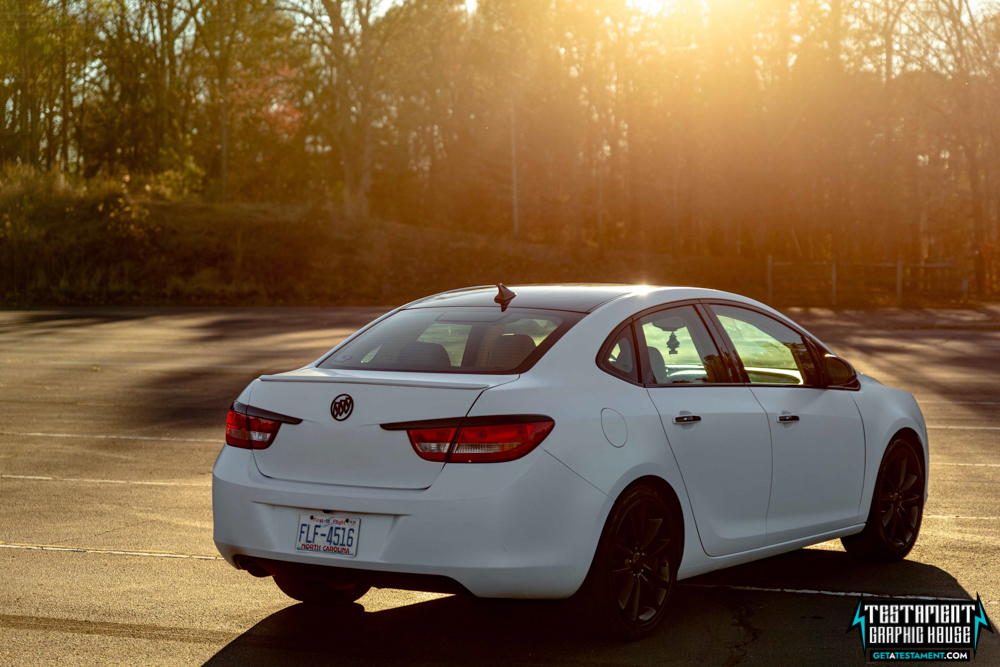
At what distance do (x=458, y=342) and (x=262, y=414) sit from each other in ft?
3.31

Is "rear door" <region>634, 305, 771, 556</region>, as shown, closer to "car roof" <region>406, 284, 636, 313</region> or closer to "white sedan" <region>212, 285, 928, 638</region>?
"white sedan" <region>212, 285, 928, 638</region>

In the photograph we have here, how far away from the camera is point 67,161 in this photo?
2088 inches

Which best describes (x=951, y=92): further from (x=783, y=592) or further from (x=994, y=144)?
(x=783, y=592)

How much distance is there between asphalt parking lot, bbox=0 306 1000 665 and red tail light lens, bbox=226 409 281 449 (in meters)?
0.89

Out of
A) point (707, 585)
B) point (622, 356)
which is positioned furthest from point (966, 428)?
point (622, 356)

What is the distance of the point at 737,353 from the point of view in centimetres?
584

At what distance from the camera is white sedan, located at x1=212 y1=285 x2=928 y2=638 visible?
4484 mm

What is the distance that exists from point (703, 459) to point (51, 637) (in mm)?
3068

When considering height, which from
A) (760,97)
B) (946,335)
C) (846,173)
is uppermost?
(760,97)

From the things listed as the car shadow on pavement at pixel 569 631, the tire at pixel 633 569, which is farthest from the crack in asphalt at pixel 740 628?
the tire at pixel 633 569

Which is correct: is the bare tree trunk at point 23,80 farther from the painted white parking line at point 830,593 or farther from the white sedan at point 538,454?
the painted white parking line at point 830,593

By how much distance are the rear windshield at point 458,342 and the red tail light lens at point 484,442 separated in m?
0.41

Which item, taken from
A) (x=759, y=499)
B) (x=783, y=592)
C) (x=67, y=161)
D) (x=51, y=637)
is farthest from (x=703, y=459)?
(x=67, y=161)

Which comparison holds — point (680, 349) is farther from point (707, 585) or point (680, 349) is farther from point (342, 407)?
point (342, 407)
